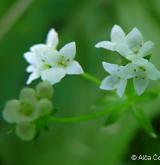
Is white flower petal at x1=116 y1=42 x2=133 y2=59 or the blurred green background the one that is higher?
white flower petal at x1=116 y1=42 x2=133 y2=59

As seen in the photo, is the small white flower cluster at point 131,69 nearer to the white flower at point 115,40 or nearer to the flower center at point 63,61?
the white flower at point 115,40

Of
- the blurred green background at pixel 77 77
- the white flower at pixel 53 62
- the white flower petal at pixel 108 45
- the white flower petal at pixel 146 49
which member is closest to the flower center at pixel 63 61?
the white flower at pixel 53 62

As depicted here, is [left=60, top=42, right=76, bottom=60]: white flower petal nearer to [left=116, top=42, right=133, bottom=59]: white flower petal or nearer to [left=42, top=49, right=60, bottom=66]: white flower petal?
[left=42, top=49, right=60, bottom=66]: white flower petal

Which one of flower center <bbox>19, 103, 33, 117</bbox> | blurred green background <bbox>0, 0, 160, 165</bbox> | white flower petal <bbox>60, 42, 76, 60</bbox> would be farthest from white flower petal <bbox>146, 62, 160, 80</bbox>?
blurred green background <bbox>0, 0, 160, 165</bbox>

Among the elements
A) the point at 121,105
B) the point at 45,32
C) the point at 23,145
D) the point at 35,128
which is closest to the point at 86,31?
the point at 45,32

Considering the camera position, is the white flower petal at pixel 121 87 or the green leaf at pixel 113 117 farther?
the green leaf at pixel 113 117

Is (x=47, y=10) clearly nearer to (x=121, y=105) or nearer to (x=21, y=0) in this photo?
(x=21, y=0)

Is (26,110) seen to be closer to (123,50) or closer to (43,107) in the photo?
(43,107)

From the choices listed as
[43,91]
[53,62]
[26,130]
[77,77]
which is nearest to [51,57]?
[53,62]
